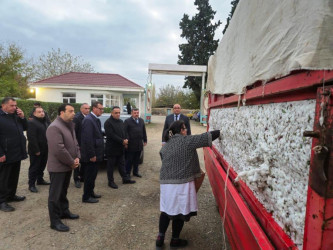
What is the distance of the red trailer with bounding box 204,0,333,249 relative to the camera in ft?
2.94

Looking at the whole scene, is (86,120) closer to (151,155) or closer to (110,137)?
(110,137)

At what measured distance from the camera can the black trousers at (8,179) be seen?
3668 millimetres

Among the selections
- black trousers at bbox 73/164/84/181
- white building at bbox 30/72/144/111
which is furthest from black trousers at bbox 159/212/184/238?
white building at bbox 30/72/144/111

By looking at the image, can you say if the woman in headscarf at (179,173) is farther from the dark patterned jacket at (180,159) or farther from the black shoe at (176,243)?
the black shoe at (176,243)

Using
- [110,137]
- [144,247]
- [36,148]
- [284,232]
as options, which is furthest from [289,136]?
[36,148]

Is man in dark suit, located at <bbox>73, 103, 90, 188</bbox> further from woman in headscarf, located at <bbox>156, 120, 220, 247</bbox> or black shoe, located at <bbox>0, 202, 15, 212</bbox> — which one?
woman in headscarf, located at <bbox>156, 120, 220, 247</bbox>

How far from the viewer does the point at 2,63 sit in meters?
21.8

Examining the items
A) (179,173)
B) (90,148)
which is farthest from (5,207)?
(179,173)

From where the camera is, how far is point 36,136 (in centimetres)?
453

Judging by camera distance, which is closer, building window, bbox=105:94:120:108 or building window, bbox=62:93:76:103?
building window, bbox=62:93:76:103

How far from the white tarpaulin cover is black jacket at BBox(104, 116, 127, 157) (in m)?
3.30

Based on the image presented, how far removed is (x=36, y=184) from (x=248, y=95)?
16.5 feet

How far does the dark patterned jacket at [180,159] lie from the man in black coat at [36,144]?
3.21 meters

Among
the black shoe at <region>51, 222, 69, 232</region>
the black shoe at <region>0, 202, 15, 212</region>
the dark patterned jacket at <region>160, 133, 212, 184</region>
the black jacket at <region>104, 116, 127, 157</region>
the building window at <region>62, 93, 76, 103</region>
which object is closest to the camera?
the dark patterned jacket at <region>160, 133, 212, 184</region>
